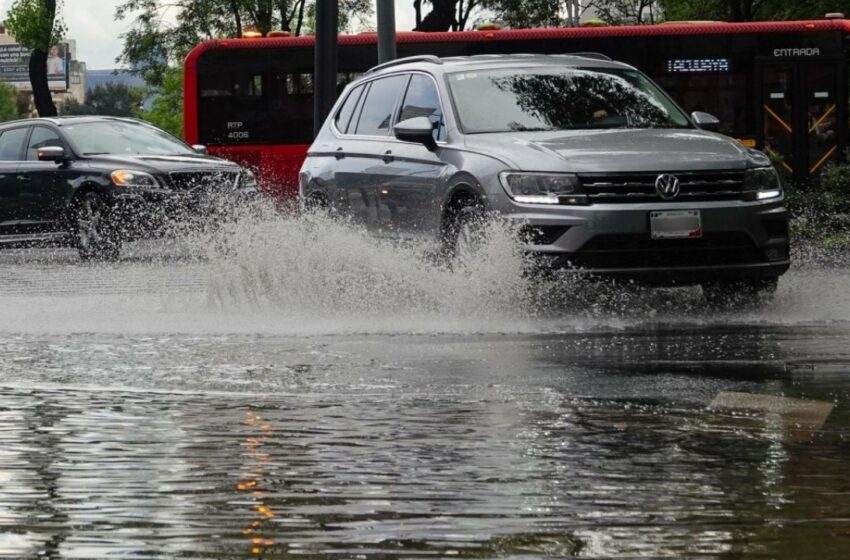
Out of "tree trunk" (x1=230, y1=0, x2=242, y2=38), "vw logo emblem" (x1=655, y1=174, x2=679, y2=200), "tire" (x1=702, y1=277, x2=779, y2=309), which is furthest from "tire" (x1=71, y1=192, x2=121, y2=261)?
"tree trunk" (x1=230, y1=0, x2=242, y2=38)

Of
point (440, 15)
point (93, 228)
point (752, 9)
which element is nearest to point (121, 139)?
point (93, 228)

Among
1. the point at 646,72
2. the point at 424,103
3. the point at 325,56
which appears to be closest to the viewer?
the point at 424,103

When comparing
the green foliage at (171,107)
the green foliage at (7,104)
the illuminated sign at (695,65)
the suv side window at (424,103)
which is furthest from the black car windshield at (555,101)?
the green foliage at (7,104)

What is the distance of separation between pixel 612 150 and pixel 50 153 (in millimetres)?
11768

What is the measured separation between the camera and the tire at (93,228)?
21.0 metres

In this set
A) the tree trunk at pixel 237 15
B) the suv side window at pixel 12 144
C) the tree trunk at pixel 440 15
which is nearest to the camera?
the suv side window at pixel 12 144

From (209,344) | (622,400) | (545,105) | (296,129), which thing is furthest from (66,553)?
(296,129)

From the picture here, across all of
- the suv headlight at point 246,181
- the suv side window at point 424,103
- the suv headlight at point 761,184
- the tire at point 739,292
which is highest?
the suv side window at point 424,103

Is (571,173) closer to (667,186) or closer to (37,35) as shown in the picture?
(667,186)

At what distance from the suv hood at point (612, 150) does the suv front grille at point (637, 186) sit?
38 mm

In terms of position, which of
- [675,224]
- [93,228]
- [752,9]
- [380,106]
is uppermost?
[752,9]

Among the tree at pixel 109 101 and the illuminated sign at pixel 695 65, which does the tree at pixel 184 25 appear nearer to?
the illuminated sign at pixel 695 65

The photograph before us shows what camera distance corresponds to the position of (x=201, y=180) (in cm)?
2094

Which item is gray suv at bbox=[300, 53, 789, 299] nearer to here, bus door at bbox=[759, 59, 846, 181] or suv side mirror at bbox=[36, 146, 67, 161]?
suv side mirror at bbox=[36, 146, 67, 161]
